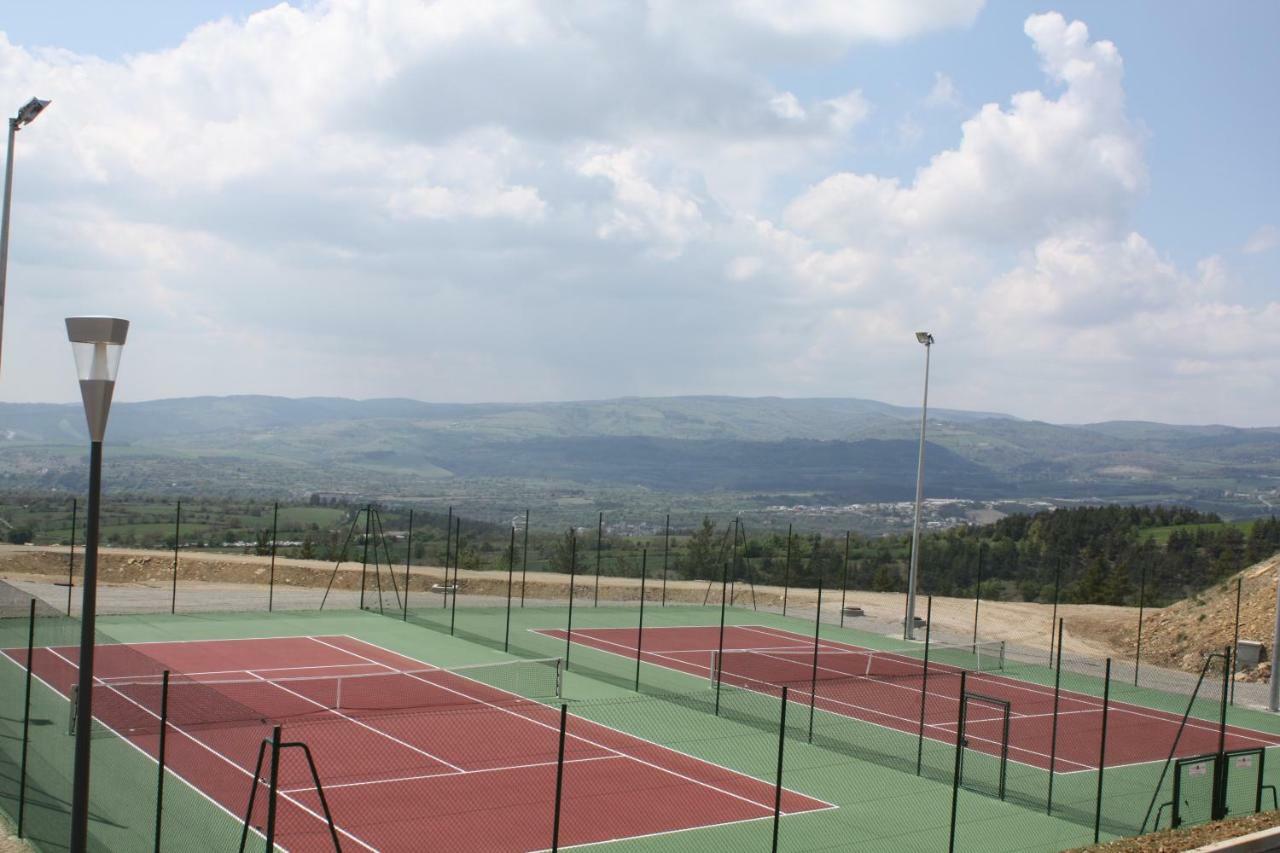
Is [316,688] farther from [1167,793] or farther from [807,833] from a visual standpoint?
[1167,793]

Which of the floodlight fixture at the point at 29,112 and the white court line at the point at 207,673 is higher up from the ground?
the floodlight fixture at the point at 29,112

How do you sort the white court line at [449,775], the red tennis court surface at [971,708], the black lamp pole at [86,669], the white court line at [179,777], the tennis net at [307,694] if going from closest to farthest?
the black lamp pole at [86,669]
the white court line at [179,777]
the white court line at [449,775]
the tennis net at [307,694]
the red tennis court surface at [971,708]

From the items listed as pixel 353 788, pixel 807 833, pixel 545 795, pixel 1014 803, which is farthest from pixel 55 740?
pixel 1014 803

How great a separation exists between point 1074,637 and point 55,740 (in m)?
31.4

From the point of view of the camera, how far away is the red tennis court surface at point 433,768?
15062mm

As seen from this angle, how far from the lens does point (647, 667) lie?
28016 mm

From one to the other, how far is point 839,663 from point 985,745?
802 centimetres

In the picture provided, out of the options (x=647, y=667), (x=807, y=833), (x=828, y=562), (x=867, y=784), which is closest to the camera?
(x=807, y=833)

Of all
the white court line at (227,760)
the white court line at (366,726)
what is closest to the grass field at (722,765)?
the white court line at (227,760)

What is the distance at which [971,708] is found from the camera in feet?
83.3

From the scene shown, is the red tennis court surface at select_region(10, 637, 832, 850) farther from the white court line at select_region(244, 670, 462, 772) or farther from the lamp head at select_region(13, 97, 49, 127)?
the lamp head at select_region(13, 97, 49, 127)

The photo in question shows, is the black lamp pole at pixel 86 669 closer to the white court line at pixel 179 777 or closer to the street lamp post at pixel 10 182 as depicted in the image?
the white court line at pixel 179 777

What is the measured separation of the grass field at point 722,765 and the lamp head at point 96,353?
577 cm

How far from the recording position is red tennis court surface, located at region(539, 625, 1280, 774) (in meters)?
22.0
